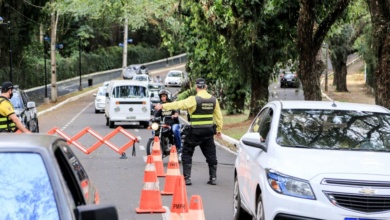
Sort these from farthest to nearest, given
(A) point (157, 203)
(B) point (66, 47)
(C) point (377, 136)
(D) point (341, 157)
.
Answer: (B) point (66, 47) < (A) point (157, 203) < (C) point (377, 136) < (D) point (341, 157)

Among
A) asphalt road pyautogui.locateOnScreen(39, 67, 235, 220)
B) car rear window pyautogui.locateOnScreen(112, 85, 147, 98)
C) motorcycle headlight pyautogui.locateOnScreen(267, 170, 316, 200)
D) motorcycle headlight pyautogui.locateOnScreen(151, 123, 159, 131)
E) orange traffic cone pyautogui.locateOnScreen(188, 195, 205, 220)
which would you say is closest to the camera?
motorcycle headlight pyautogui.locateOnScreen(267, 170, 316, 200)

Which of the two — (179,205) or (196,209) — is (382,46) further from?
(196,209)

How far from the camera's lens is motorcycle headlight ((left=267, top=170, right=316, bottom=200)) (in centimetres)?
793

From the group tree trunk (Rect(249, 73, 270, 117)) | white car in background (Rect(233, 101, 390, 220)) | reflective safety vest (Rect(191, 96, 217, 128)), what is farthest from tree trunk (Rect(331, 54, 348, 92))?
white car in background (Rect(233, 101, 390, 220))

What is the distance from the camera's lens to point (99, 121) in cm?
3866

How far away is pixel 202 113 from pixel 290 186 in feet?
22.8

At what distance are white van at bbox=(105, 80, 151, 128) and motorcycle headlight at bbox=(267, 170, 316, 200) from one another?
24.9 metres

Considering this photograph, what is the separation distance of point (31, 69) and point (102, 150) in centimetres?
4556

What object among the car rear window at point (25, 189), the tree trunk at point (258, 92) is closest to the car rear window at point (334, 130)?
the car rear window at point (25, 189)

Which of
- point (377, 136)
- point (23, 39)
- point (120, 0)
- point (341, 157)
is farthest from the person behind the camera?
point (23, 39)

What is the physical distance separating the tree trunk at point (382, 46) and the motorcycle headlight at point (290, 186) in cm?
883

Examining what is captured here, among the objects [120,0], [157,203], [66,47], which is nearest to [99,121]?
[120,0]

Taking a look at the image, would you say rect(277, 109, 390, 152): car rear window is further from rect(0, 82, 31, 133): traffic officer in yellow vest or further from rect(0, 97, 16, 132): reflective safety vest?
rect(0, 97, 16, 132): reflective safety vest

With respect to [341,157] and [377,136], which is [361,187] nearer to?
[341,157]
